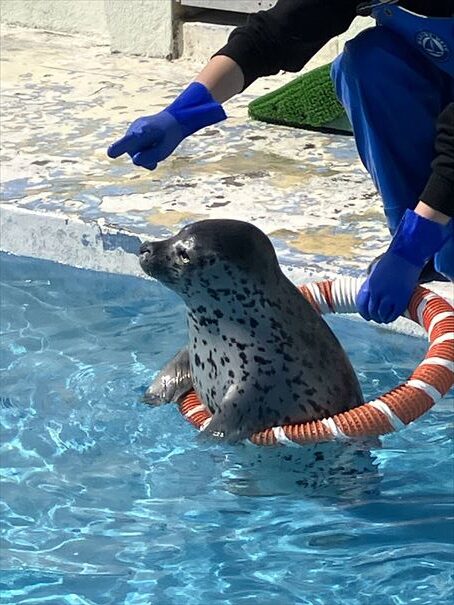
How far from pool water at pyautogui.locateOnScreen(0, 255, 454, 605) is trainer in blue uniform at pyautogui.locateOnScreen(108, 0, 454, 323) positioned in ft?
1.97

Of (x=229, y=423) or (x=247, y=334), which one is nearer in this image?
(x=229, y=423)

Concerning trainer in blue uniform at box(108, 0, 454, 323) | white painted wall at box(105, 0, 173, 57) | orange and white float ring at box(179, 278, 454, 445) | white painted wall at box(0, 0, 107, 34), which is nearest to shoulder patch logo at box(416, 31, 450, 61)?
trainer in blue uniform at box(108, 0, 454, 323)

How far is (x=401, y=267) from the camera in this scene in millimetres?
3451

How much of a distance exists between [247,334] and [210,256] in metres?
0.25

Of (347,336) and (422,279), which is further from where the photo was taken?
(347,336)

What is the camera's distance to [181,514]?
390 centimetres

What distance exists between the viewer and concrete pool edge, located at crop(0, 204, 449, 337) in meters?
5.38

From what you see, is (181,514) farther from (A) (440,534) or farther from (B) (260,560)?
(A) (440,534)

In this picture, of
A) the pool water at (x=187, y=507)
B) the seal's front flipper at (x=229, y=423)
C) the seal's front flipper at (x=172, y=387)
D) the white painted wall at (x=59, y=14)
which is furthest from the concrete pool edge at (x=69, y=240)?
the white painted wall at (x=59, y=14)

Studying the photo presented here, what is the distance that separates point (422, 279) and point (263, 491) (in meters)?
0.92

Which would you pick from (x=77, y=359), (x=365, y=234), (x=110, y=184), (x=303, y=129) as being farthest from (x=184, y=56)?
(x=77, y=359)

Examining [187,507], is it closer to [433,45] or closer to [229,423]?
[229,423]

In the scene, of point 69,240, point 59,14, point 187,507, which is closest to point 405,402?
point 187,507

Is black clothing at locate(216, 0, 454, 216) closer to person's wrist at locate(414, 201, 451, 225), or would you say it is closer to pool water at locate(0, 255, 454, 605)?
person's wrist at locate(414, 201, 451, 225)
